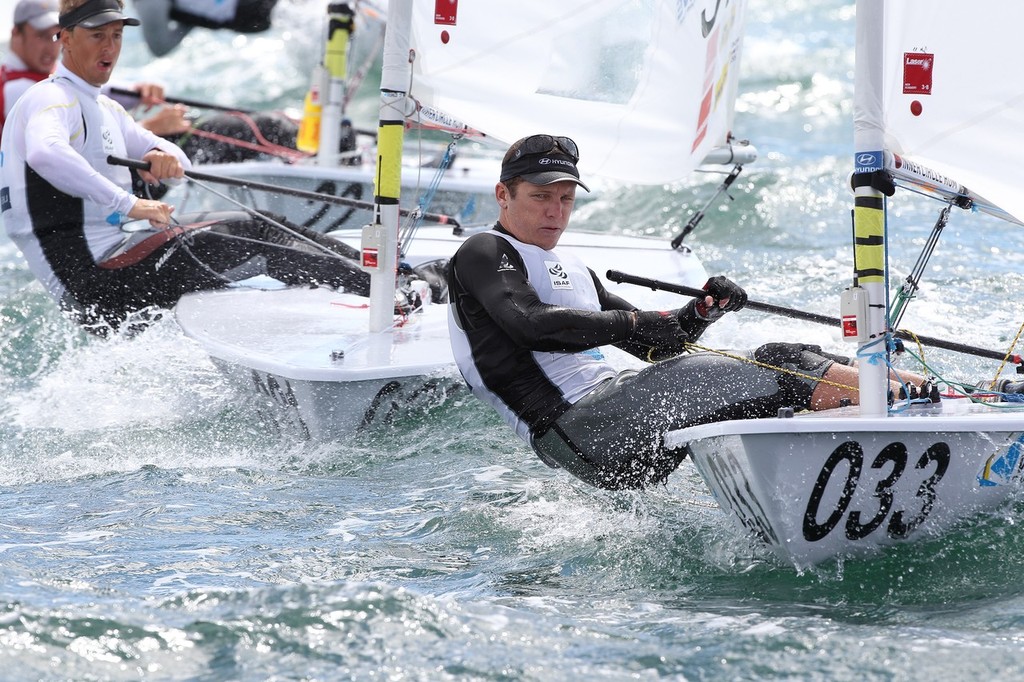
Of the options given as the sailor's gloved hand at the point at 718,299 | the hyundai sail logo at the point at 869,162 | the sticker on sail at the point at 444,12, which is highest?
the sticker on sail at the point at 444,12

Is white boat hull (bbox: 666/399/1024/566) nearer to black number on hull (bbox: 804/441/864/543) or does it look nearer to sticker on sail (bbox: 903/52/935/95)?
black number on hull (bbox: 804/441/864/543)

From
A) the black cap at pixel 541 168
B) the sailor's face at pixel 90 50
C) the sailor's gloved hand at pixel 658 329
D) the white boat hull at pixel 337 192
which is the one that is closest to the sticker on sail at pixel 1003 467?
the sailor's gloved hand at pixel 658 329

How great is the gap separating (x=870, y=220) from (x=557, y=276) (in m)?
0.83

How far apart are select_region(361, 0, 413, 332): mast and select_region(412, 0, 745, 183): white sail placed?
2.6 inches

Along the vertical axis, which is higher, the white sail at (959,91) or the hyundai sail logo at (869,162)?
the white sail at (959,91)

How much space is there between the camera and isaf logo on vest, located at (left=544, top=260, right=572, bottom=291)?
3273 mm

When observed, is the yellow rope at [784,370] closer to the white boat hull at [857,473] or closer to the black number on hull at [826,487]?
the white boat hull at [857,473]

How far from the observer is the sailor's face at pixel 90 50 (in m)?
4.71

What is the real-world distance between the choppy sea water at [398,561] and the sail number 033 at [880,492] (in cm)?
9

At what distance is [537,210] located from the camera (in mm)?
3289

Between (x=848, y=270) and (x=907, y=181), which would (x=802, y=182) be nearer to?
(x=848, y=270)

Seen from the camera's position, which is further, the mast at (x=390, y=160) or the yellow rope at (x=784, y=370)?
the mast at (x=390, y=160)

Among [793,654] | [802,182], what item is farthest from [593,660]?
[802,182]

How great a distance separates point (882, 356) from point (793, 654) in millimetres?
660
